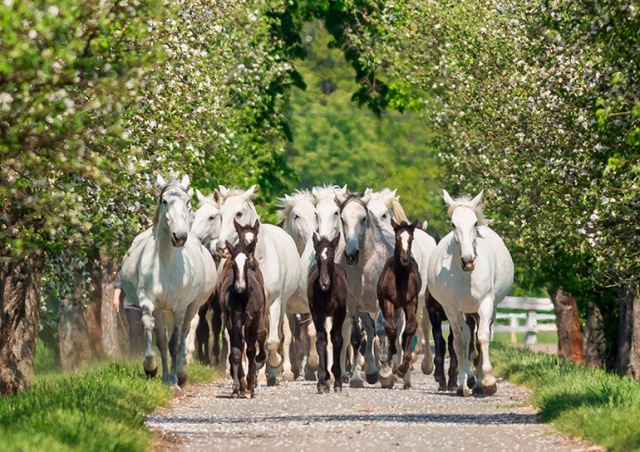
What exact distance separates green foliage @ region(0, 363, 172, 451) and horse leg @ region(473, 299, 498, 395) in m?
4.70

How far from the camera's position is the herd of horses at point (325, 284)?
2359cm

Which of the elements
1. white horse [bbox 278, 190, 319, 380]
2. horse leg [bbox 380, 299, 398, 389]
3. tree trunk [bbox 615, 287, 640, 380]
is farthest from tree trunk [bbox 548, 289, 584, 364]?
horse leg [bbox 380, 299, 398, 389]

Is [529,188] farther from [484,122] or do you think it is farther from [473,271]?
[473,271]

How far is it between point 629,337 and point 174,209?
1098 cm

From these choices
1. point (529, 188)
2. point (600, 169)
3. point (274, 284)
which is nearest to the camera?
point (600, 169)

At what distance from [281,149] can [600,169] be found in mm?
26628

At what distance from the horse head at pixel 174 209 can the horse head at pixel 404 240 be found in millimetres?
3691

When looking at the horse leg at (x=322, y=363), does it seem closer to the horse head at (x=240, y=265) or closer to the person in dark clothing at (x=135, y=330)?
the horse head at (x=240, y=265)

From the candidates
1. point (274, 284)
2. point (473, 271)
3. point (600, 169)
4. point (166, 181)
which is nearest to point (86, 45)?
point (600, 169)

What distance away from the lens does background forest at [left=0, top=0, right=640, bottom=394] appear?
15016 millimetres

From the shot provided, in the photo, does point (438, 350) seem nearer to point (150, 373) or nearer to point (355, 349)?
point (355, 349)

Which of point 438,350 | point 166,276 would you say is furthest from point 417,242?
point 166,276

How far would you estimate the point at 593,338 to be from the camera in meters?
38.1

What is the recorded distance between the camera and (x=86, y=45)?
A: 14.7m
